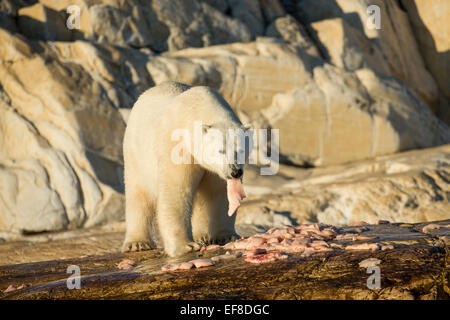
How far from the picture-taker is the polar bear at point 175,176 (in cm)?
503

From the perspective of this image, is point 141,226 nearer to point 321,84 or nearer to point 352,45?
point 321,84

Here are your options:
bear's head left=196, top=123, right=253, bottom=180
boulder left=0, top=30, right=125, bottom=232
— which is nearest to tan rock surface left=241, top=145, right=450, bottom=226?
boulder left=0, top=30, right=125, bottom=232

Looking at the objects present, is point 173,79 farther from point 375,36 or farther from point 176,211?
point 176,211

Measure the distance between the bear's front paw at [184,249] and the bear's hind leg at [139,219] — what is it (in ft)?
3.95

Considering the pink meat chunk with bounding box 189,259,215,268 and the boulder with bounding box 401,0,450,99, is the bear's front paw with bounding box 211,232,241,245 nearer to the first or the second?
the pink meat chunk with bounding box 189,259,215,268

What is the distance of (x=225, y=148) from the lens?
4.69 m

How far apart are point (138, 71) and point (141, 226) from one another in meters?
8.30

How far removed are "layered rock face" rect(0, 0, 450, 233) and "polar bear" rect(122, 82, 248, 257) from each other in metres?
4.56

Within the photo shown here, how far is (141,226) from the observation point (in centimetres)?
625

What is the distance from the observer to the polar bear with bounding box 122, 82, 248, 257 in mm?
5031

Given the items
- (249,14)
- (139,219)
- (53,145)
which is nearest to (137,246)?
(139,219)

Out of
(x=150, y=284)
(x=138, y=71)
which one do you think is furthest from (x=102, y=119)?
(x=150, y=284)

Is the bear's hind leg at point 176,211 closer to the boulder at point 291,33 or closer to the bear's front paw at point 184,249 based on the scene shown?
the bear's front paw at point 184,249

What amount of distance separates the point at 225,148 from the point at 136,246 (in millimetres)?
2057
